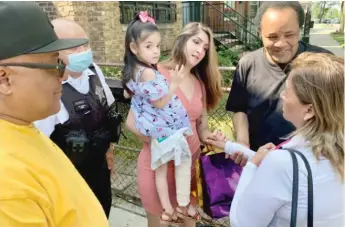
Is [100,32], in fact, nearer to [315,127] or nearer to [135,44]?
[135,44]

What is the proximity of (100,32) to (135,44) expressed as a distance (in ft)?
18.4

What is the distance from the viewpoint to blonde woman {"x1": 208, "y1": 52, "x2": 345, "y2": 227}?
115cm

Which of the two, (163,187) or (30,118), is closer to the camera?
(30,118)

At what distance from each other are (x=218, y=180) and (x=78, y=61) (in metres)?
1.10

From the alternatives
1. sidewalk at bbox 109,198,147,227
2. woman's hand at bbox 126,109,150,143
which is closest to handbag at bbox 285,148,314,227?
woman's hand at bbox 126,109,150,143

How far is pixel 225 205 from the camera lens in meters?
2.02

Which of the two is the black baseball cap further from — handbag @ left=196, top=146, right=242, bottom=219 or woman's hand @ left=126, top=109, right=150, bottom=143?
handbag @ left=196, top=146, right=242, bottom=219

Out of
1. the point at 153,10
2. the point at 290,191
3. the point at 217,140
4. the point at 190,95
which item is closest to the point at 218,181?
the point at 217,140

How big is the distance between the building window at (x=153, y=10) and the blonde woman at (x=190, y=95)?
6.31 meters

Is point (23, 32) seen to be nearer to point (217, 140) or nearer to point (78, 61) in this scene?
point (78, 61)

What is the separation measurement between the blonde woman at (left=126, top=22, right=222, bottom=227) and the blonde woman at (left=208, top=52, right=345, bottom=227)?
0.90m

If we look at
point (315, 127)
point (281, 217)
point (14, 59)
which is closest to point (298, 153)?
point (315, 127)

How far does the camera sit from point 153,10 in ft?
30.2

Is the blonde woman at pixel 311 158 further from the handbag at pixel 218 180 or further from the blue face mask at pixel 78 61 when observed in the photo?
the blue face mask at pixel 78 61
